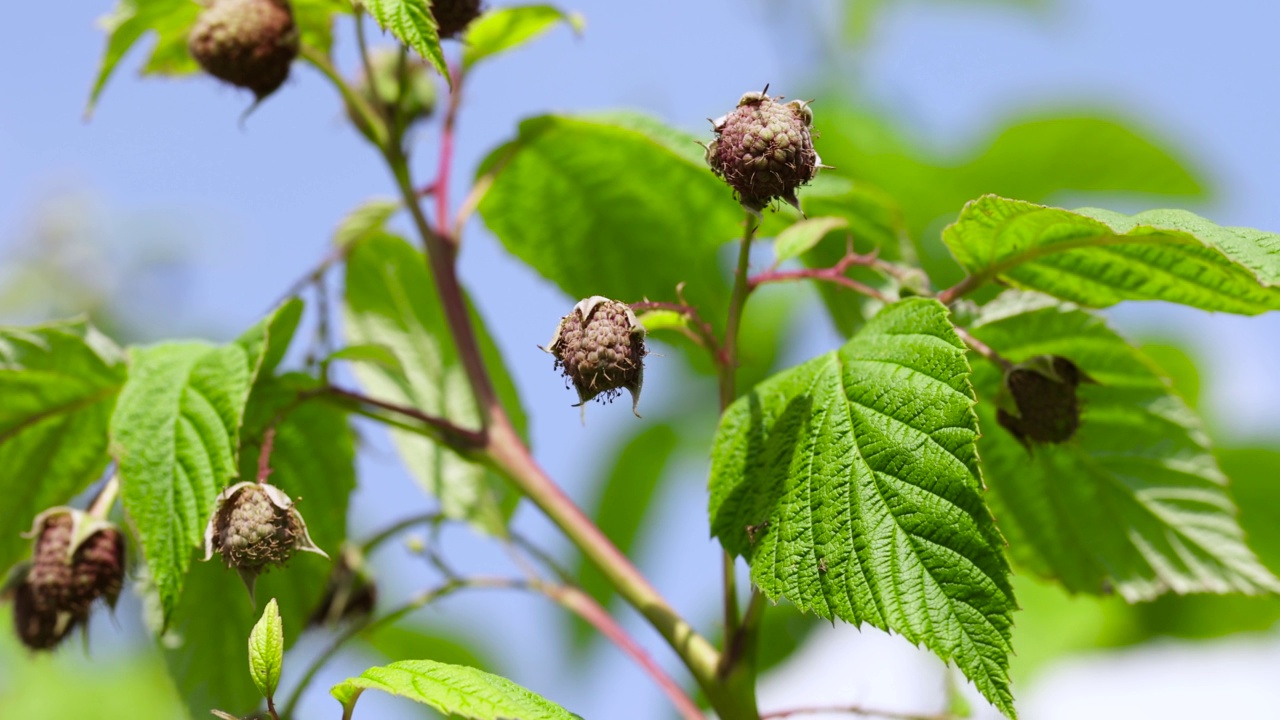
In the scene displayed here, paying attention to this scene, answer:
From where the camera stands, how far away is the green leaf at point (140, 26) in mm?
1888

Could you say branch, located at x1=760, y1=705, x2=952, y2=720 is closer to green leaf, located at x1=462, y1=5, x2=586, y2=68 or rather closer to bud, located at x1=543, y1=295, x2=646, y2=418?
bud, located at x1=543, y1=295, x2=646, y2=418

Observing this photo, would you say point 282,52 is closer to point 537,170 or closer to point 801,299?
point 537,170

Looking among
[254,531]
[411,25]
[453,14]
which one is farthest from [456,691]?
[453,14]

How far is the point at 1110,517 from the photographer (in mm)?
1804

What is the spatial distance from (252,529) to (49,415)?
0.59m

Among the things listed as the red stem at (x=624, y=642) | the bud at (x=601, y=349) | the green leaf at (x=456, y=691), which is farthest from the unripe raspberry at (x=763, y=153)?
the red stem at (x=624, y=642)

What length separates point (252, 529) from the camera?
1.42 meters

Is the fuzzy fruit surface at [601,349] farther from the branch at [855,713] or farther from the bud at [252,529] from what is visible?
the branch at [855,713]

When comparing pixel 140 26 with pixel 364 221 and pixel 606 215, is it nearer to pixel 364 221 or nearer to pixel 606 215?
pixel 364 221

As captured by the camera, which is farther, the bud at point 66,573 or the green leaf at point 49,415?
the green leaf at point 49,415

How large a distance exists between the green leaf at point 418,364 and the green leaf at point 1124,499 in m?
0.91

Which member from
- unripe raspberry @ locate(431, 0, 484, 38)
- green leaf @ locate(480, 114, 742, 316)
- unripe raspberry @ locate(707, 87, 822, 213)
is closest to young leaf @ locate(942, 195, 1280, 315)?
unripe raspberry @ locate(707, 87, 822, 213)

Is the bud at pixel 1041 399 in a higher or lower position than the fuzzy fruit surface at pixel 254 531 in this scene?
higher

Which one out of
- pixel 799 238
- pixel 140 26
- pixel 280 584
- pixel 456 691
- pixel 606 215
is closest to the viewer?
pixel 456 691
